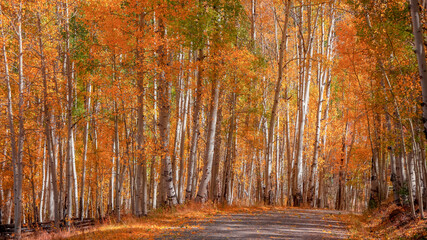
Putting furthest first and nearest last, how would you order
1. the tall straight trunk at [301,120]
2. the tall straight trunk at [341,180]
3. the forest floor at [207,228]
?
the tall straight trunk at [341,180], the tall straight trunk at [301,120], the forest floor at [207,228]

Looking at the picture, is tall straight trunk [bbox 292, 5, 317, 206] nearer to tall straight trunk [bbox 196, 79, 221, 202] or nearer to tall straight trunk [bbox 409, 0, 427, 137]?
tall straight trunk [bbox 196, 79, 221, 202]

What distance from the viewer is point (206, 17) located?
12711 millimetres

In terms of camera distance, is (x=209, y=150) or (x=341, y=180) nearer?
(x=209, y=150)

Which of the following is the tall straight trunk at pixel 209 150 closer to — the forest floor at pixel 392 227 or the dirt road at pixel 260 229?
the dirt road at pixel 260 229

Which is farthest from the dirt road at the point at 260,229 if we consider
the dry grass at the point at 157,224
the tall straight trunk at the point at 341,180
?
the tall straight trunk at the point at 341,180

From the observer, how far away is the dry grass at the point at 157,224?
9.16m

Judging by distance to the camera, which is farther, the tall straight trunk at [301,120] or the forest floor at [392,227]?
the tall straight trunk at [301,120]

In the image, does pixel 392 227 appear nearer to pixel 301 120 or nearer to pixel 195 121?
pixel 195 121

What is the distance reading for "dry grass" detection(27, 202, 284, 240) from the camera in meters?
9.16

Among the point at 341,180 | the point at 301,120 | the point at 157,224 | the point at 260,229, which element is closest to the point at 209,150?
the point at 157,224

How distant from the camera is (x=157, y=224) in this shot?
35.0 feet

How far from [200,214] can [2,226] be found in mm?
9377

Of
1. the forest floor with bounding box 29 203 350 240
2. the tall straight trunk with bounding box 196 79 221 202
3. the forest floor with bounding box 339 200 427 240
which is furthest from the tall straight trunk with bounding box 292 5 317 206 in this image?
the tall straight trunk with bounding box 196 79 221 202

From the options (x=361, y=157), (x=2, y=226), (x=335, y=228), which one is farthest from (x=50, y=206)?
(x=361, y=157)
